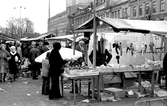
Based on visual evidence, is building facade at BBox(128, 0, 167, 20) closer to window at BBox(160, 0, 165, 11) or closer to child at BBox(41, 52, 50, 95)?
window at BBox(160, 0, 165, 11)

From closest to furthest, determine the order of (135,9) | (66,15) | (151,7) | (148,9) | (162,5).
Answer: (162,5) → (151,7) → (148,9) → (135,9) → (66,15)

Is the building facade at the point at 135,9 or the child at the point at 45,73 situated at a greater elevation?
the building facade at the point at 135,9

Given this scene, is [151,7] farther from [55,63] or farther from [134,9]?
[55,63]

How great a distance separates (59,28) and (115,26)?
104375mm

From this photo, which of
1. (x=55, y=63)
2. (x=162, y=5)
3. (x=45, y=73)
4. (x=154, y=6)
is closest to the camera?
(x=55, y=63)

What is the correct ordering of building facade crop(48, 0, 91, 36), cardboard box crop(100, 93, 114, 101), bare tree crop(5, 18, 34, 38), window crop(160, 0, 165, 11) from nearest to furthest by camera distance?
cardboard box crop(100, 93, 114, 101) < window crop(160, 0, 165, 11) < bare tree crop(5, 18, 34, 38) < building facade crop(48, 0, 91, 36)

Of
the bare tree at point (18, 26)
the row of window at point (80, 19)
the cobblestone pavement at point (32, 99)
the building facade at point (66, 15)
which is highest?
the building facade at point (66, 15)

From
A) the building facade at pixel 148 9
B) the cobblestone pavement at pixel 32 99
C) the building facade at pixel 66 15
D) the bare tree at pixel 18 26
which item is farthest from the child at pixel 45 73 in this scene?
the building facade at pixel 66 15

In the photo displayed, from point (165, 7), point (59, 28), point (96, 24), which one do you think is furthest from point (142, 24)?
point (59, 28)

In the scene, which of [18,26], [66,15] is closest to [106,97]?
[18,26]

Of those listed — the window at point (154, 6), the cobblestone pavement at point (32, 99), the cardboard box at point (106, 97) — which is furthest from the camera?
the window at point (154, 6)

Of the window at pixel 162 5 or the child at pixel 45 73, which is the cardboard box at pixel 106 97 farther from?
the window at pixel 162 5

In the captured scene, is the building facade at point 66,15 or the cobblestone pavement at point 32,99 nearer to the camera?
the cobblestone pavement at point 32,99

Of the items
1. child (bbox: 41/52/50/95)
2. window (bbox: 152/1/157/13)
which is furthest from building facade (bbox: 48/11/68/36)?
child (bbox: 41/52/50/95)
